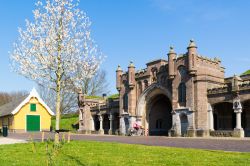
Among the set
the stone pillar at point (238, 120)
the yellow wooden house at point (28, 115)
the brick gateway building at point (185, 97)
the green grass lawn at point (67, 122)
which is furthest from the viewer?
the green grass lawn at point (67, 122)

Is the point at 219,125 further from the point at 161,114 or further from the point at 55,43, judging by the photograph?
the point at 55,43

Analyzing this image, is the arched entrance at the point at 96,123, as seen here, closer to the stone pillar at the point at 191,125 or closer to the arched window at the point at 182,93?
the arched window at the point at 182,93

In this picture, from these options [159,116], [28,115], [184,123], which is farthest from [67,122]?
[184,123]

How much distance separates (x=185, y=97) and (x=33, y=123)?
102ft

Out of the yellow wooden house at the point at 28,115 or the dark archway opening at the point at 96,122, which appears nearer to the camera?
the dark archway opening at the point at 96,122

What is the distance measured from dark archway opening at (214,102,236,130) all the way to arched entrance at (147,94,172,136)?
7.97 meters

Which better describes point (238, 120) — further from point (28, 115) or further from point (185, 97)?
point (28, 115)

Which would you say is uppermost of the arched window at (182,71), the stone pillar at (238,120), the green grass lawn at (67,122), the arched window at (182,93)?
the arched window at (182,71)

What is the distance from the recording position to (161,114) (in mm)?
44250

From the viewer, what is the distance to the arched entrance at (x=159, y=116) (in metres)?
43.0

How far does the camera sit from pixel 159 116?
44094 mm

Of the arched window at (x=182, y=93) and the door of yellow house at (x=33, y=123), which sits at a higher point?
the arched window at (x=182, y=93)

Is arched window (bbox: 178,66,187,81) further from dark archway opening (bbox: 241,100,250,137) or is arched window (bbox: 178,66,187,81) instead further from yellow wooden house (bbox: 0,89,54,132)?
yellow wooden house (bbox: 0,89,54,132)

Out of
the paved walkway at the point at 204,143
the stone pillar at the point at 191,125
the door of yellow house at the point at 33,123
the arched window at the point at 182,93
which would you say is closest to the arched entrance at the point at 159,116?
the arched window at the point at 182,93
